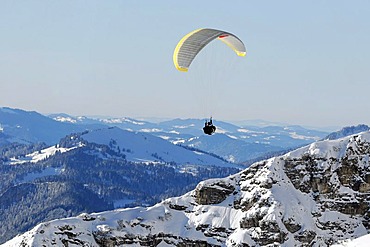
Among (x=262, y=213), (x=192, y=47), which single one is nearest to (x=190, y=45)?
(x=192, y=47)

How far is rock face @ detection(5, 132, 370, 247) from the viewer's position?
15300 centimetres

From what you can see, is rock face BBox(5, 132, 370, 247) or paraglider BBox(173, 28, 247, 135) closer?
paraglider BBox(173, 28, 247, 135)

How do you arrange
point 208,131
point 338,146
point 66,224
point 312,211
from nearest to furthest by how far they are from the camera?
point 208,131, point 66,224, point 312,211, point 338,146

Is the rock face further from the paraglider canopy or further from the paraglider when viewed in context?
the paraglider canopy

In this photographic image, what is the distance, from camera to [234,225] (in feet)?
521

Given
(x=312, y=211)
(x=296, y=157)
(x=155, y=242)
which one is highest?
(x=296, y=157)

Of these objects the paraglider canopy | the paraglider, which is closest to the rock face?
the paraglider

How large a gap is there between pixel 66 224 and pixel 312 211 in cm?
6418

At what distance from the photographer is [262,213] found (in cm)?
15675

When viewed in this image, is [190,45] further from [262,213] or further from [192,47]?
[262,213]

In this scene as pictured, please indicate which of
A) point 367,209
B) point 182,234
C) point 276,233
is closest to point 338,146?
point 367,209

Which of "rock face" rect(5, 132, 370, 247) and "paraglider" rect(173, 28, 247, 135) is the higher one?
"paraglider" rect(173, 28, 247, 135)

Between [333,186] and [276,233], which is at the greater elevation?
[333,186]

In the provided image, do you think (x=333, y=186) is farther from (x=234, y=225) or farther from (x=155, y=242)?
(x=155, y=242)
